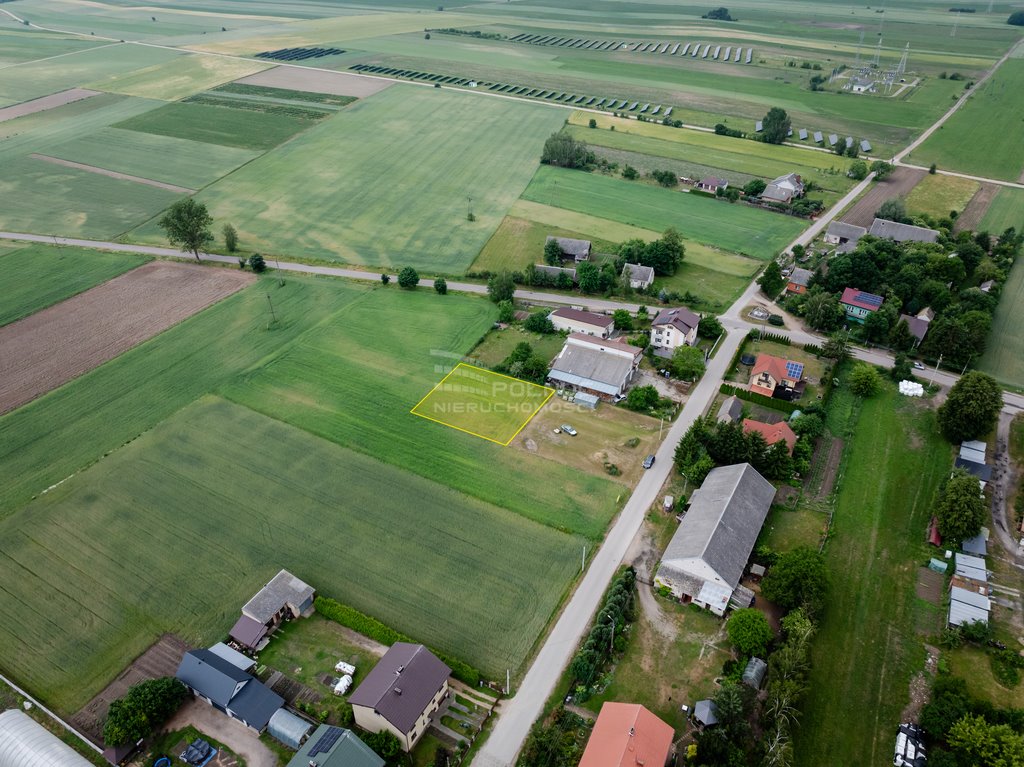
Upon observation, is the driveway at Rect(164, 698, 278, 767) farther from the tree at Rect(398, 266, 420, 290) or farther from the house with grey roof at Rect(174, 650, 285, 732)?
the tree at Rect(398, 266, 420, 290)

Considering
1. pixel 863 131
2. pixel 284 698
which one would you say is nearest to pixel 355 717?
pixel 284 698

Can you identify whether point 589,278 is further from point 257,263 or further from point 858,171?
point 858,171

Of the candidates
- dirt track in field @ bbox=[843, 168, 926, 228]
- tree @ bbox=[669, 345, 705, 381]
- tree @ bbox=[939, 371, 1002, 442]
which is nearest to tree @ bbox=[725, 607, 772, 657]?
tree @ bbox=[669, 345, 705, 381]

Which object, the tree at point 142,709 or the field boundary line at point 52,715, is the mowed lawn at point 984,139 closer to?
the tree at point 142,709

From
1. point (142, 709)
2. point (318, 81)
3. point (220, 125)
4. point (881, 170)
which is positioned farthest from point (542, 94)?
point (142, 709)

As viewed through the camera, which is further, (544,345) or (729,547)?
(544,345)

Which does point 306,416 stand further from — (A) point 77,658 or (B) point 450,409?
(A) point 77,658

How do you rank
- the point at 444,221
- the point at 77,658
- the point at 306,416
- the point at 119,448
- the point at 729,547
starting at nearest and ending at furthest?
the point at 77,658 < the point at 729,547 < the point at 119,448 < the point at 306,416 < the point at 444,221
